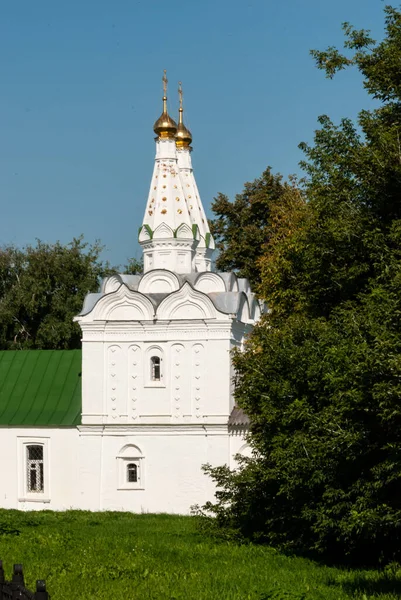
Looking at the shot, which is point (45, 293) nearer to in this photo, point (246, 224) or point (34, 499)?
point (246, 224)

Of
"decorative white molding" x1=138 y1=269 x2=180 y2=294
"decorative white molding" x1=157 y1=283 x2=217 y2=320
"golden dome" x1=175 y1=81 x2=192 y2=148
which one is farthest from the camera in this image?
"golden dome" x1=175 y1=81 x2=192 y2=148

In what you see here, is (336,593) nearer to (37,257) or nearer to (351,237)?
(351,237)

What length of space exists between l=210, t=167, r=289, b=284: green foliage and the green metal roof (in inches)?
286

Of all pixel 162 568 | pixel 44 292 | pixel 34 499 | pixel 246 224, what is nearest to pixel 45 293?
pixel 44 292

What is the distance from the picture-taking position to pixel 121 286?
2339 cm

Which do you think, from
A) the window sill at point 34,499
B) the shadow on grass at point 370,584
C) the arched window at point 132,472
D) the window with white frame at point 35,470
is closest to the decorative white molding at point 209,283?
the arched window at point 132,472

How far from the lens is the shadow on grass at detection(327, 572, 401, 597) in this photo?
12.2 meters

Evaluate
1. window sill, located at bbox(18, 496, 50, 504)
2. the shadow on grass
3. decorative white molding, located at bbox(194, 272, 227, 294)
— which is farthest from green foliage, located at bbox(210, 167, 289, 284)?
the shadow on grass

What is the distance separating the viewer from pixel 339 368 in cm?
1309

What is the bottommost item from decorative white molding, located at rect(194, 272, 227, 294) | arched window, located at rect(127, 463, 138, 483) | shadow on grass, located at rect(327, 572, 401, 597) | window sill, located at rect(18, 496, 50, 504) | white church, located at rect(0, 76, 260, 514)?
shadow on grass, located at rect(327, 572, 401, 597)

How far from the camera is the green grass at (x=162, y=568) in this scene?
11.9 metres

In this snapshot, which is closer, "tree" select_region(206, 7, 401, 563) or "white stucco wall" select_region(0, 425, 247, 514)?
"tree" select_region(206, 7, 401, 563)

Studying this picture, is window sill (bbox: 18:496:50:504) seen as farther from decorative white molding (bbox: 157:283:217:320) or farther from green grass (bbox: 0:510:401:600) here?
decorative white molding (bbox: 157:283:217:320)

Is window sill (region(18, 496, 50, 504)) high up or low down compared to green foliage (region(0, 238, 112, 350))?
down
